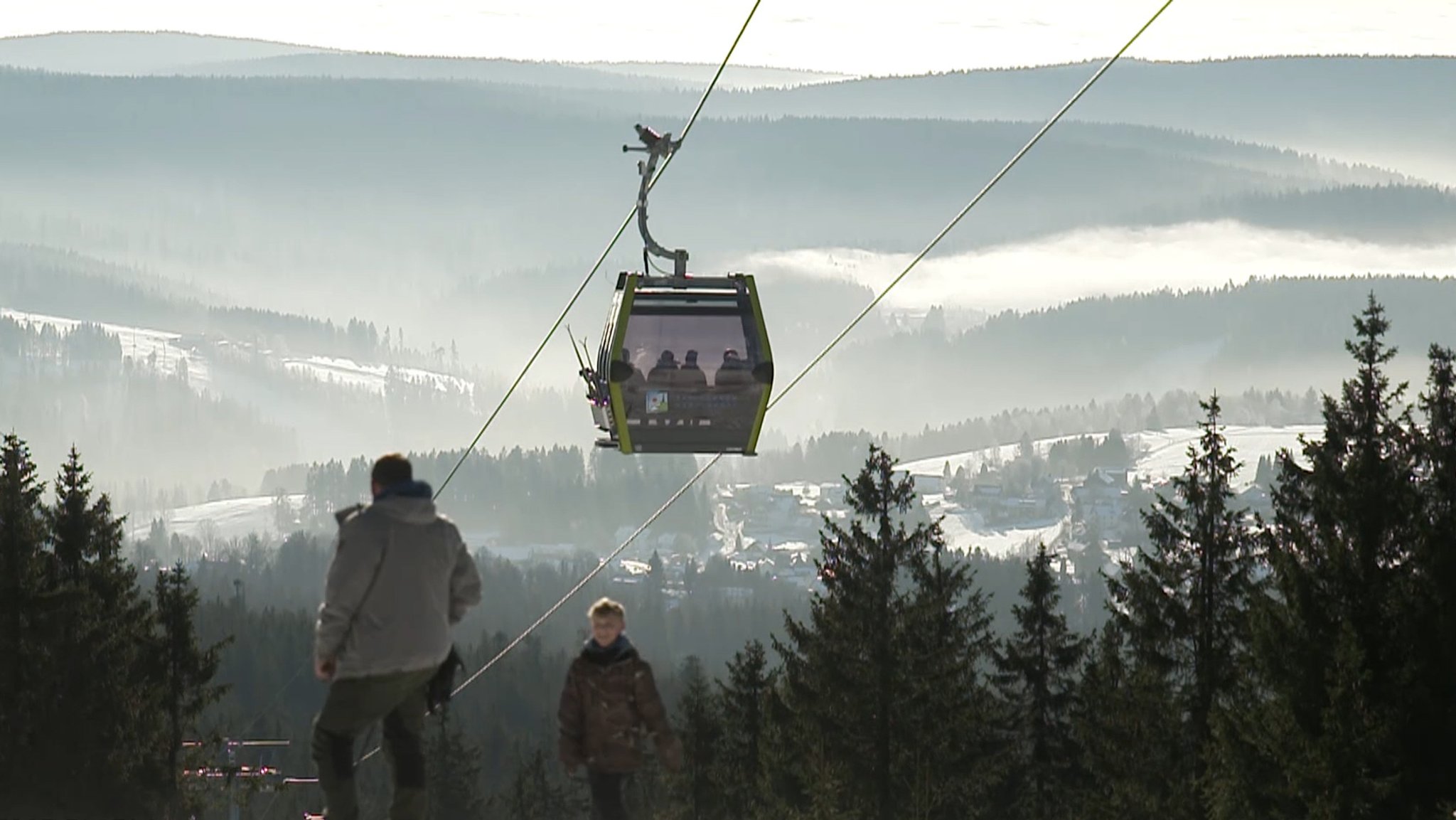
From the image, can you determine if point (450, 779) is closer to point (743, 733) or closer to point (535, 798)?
point (535, 798)

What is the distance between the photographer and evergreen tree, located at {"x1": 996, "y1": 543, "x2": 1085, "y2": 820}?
56906mm

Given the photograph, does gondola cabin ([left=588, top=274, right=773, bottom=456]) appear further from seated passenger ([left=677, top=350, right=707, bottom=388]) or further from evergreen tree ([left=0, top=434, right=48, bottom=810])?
evergreen tree ([left=0, top=434, right=48, bottom=810])

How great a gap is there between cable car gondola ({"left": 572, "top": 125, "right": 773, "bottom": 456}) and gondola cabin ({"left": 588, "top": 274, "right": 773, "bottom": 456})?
2 cm

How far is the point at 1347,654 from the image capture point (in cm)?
3183

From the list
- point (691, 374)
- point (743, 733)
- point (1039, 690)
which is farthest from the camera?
point (743, 733)

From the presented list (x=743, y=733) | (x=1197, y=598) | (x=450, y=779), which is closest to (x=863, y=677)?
(x=1197, y=598)

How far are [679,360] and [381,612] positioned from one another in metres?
19.6

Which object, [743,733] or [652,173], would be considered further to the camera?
[743,733]

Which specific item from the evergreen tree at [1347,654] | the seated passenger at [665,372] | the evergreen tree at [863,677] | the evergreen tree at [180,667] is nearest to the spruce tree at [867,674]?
the evergreen tree at [863,677]

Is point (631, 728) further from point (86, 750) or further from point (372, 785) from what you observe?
point (372, 785)

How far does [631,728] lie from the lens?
504 inches

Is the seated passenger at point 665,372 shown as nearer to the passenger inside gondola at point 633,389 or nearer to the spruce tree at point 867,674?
the passenger inside gondola at point 633,389

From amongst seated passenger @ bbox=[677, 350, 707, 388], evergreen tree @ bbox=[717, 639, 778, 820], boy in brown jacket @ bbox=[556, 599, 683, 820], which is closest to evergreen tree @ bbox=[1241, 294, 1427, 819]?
seated passenger @ bbox=[677, 350, 707, 388]

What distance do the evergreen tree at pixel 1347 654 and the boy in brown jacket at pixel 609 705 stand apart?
840 inches
